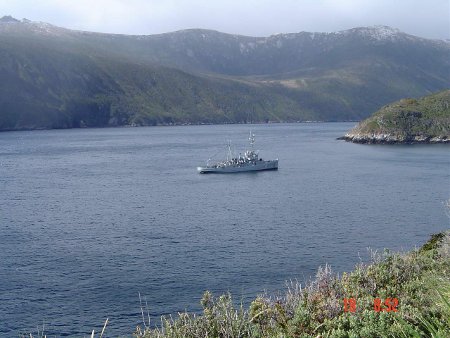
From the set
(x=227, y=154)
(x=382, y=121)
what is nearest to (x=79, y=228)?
(x=227, y=154)

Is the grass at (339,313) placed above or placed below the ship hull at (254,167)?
above

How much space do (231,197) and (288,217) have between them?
1784 cm

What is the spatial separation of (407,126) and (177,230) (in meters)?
146

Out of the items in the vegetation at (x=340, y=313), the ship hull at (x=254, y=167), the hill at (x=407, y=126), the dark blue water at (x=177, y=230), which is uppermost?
the hill at (x=407, y=126)

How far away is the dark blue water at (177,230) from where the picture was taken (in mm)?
36406

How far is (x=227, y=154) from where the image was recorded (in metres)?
140

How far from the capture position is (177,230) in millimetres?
55500

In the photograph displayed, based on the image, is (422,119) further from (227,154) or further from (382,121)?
(227,154)

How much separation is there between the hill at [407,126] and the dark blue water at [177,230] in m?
68.5
